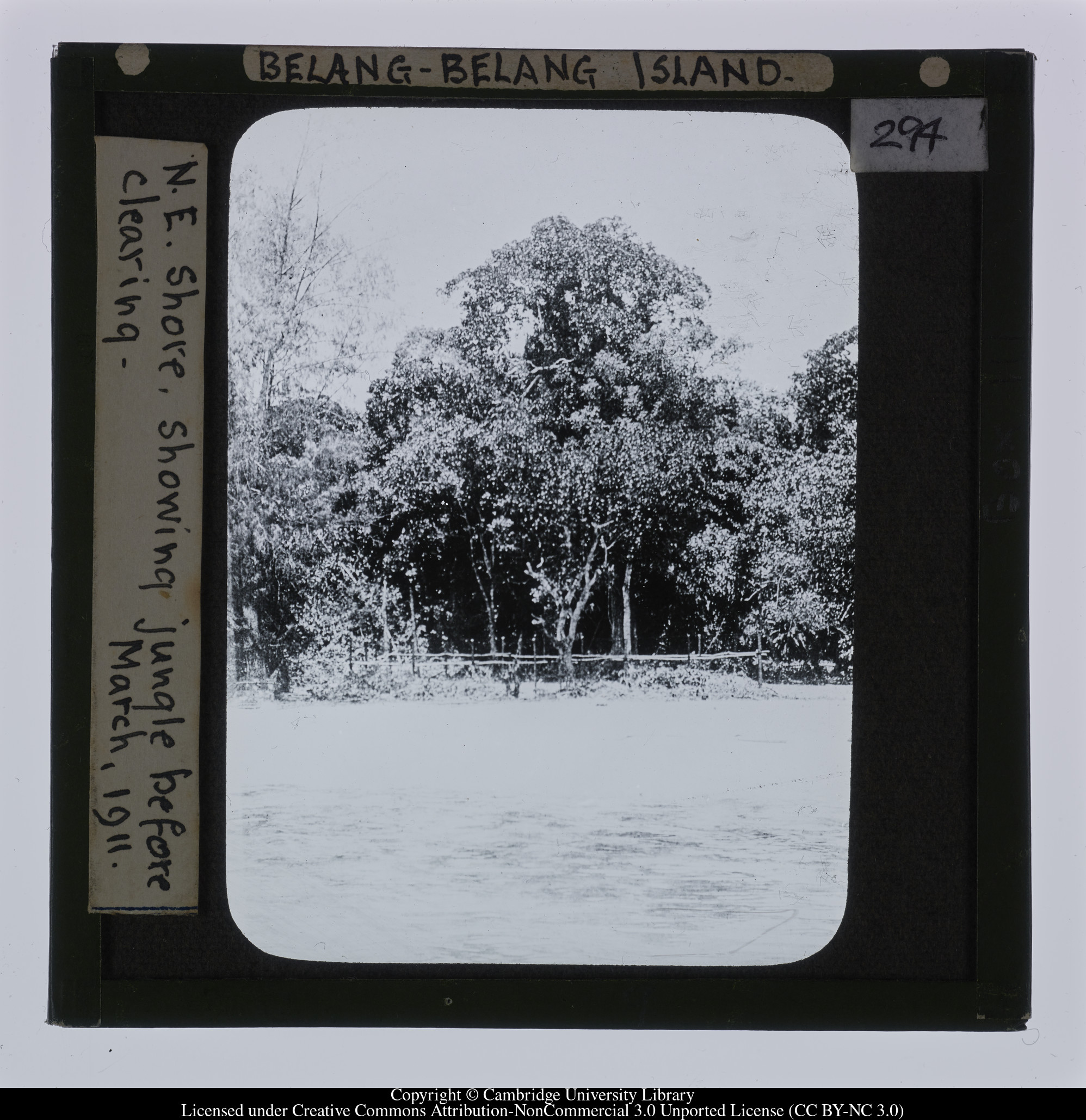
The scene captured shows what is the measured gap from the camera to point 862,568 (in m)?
1.74

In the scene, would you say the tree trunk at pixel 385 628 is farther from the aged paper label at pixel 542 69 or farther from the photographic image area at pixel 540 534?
the aged paper label at pixel 542 69

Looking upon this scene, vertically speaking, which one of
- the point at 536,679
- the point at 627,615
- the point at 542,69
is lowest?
the point at 536,679

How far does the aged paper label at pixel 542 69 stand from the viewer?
1734 mm

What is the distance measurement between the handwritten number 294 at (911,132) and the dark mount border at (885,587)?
0.16 ft

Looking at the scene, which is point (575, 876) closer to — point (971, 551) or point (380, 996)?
point (380, 996)

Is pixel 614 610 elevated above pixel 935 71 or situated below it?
below

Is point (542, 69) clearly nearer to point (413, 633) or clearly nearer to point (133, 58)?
point (133, 58)

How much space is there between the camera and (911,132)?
5.71ft

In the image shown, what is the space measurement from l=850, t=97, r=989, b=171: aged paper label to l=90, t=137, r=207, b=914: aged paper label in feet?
3.76

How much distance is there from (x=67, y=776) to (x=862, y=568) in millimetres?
1429

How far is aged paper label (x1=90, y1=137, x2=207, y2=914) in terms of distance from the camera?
5.69 ft

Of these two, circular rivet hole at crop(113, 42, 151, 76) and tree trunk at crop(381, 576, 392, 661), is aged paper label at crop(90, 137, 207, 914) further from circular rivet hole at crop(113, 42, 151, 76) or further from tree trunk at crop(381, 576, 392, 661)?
tree trunk at crop(381, 576, 392, 661)

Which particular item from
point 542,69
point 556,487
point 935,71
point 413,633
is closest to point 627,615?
point 556,487

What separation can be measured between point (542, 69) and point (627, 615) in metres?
0.96
